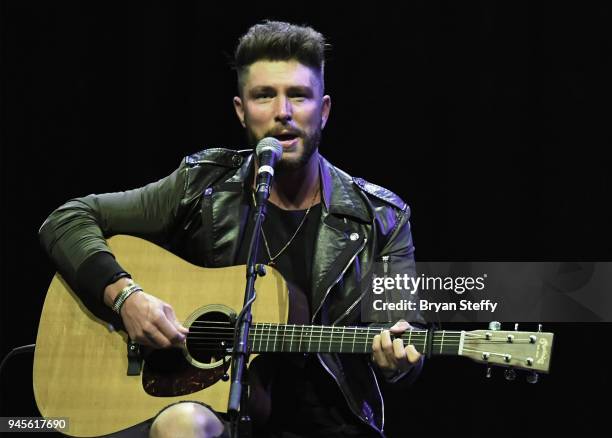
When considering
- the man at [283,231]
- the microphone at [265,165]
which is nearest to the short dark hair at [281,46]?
the man at [283,231]

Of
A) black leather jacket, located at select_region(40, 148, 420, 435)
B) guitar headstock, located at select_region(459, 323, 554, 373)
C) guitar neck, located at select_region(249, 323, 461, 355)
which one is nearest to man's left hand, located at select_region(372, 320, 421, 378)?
guitar neck, located at select_region(249, 323, 461, 355)

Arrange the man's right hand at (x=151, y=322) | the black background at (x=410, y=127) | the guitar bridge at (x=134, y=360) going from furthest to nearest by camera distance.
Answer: the black background at (x=410, y=127) → the guitar bridge at (x=134, y=360) → the man's right hand at (x=151, y=322)

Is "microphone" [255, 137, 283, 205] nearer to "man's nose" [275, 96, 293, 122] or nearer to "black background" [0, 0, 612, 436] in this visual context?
"man's nose" [275, 96, 293, 122]

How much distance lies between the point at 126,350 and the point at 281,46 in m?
1.33

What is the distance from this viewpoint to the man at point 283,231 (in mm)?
3221

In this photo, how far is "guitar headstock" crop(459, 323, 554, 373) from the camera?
2721 mm

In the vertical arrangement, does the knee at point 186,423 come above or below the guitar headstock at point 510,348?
below

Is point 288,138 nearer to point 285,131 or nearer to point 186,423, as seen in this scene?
point 285,131

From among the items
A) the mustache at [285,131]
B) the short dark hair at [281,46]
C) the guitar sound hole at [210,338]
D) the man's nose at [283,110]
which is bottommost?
the guitar sound hole at [210,338]

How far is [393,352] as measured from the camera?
2.89 m

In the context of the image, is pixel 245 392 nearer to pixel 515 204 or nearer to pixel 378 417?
pixel 378 417

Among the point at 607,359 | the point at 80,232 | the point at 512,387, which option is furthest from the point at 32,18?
the point at 607,359

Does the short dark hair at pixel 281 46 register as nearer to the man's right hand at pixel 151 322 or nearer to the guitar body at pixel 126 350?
the guitar body at pixel 126 350

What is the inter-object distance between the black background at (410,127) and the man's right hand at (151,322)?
1329mm
